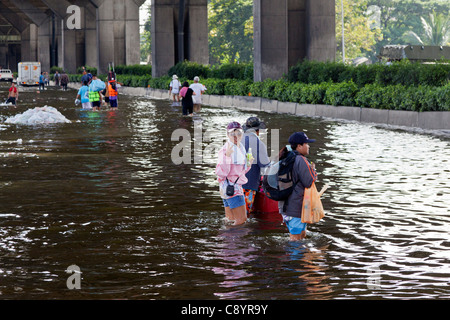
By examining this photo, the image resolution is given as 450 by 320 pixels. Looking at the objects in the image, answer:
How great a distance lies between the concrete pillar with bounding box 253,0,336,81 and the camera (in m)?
37.2

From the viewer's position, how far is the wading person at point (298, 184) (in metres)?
8.83

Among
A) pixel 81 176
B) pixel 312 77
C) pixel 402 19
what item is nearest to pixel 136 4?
pixel 312 77

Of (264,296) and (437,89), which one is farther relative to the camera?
(437,89)

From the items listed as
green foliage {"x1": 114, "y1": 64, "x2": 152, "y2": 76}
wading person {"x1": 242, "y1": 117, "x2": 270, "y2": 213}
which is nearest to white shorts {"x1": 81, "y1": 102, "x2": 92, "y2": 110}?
green foliage {"x1": 114, "y1": 64, "x2": 152, "y2": 76}

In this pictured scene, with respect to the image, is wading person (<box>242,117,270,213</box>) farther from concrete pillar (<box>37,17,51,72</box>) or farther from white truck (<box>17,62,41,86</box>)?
concrete pillar (<box>37,17,51,72</box>)

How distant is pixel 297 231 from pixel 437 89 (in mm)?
15373

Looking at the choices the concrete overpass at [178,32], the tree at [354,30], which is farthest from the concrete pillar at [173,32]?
the tree at [354,30]

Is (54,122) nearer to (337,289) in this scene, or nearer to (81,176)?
(81,176)

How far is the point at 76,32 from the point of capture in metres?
90.8

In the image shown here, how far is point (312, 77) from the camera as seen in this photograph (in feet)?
110

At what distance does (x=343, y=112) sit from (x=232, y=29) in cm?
6889

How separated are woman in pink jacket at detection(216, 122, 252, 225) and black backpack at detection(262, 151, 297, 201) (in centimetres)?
105

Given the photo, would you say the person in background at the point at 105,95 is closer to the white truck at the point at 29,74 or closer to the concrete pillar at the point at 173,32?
the concrete pillar at the point at 173,32

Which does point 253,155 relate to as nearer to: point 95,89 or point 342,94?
point 342,94
